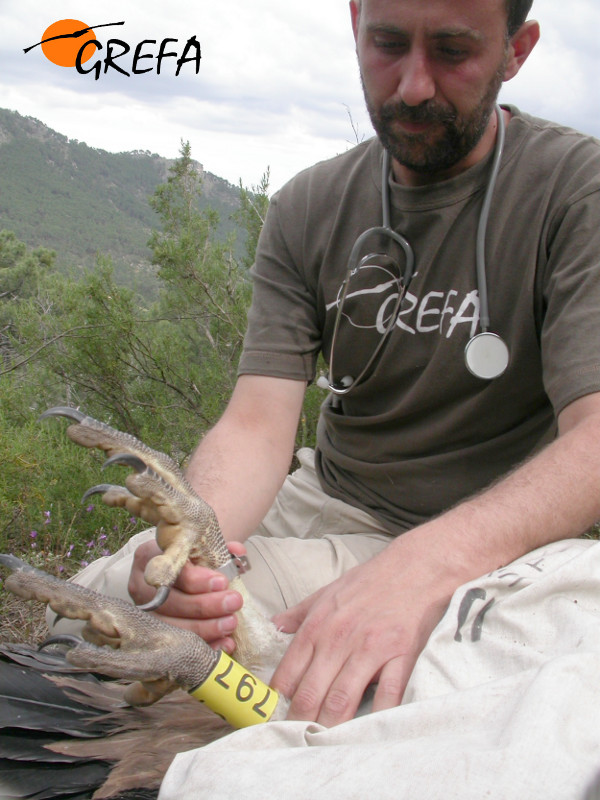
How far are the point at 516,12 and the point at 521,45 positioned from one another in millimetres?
193

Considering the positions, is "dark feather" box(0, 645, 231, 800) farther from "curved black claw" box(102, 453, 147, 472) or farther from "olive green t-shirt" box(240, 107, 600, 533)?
"olive green t-shirt" box(240, 107, 600, 533)

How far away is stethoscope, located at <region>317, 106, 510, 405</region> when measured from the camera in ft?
7.09

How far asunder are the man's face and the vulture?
4.14 feet

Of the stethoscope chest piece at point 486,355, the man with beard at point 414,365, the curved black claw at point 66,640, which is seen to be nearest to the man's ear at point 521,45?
the man with beard at point 414,365

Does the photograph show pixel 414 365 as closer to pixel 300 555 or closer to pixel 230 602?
pixel 300 555

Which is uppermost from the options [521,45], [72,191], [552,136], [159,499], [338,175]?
[72,191]

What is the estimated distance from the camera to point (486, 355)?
85.3 inches

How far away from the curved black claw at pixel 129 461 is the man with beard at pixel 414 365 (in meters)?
0.28

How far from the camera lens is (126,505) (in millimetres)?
1799

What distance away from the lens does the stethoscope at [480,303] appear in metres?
2.16

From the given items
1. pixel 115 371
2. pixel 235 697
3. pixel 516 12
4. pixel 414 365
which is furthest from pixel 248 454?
pixel 115 371

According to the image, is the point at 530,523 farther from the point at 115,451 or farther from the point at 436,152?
the point at 436,152

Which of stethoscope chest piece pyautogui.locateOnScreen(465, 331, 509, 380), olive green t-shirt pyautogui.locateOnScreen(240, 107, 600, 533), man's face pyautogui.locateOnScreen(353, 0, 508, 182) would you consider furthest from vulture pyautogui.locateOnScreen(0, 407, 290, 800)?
man's face pyautogui.locateOnScreen(353, 0, 508, 182)

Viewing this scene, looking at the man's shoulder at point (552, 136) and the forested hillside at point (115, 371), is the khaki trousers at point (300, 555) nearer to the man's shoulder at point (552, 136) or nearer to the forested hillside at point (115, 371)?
the forested hillside at point (115, 371)
